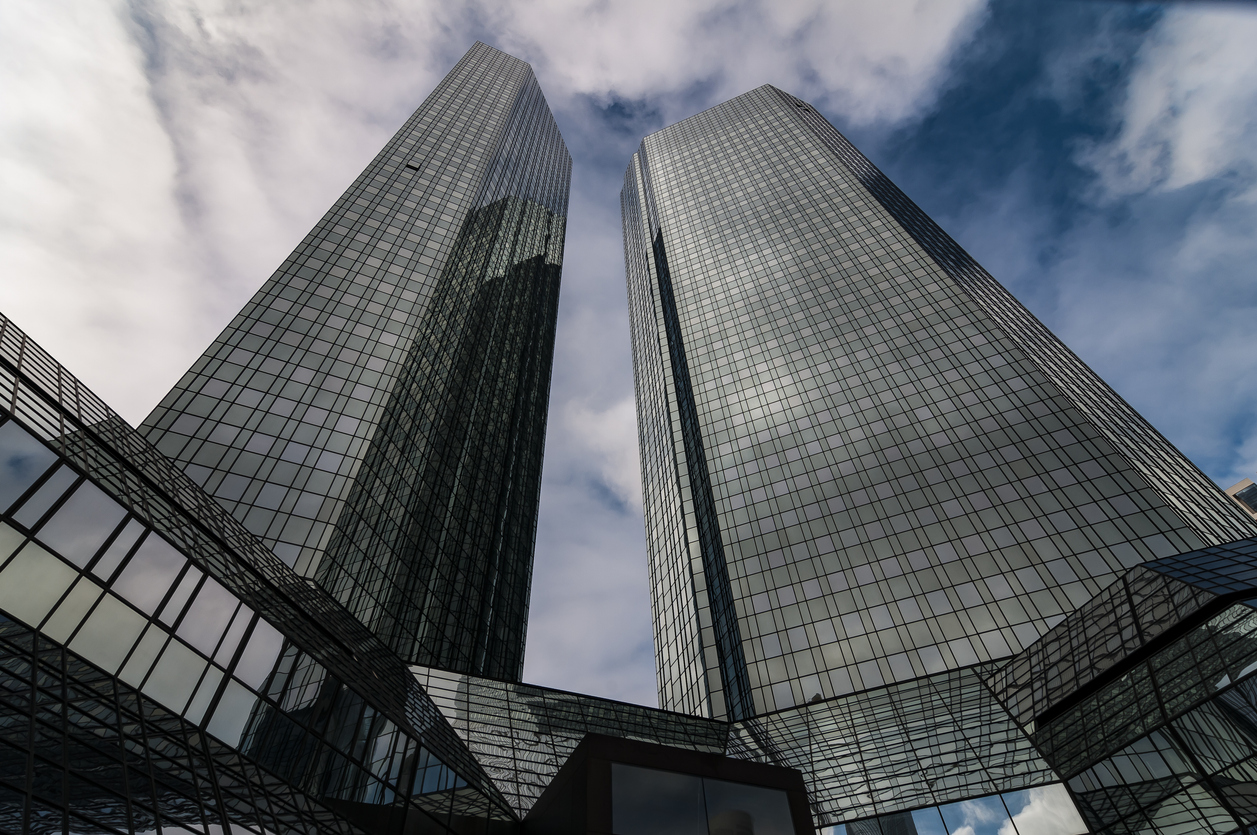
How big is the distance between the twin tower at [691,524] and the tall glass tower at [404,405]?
0.49 meters

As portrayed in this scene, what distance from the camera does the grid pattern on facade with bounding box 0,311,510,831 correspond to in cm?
1634

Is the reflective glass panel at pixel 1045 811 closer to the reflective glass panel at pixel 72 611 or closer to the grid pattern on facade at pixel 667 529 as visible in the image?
the grid pattern on facade at pixel 667 529

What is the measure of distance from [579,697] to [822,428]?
156 ft

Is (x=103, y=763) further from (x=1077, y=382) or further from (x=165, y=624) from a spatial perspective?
→ (x=1077, y=382)

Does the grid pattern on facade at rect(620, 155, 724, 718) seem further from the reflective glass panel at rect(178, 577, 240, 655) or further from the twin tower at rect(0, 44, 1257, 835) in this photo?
the reflective glass panel at rect(178, 577, 240, 655)

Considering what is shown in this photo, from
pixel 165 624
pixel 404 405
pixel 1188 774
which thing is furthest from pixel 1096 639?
pixel 404 405

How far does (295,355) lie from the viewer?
66.7 m

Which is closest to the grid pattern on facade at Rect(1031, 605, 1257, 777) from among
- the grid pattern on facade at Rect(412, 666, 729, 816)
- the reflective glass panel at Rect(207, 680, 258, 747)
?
the grid pattern on facade at Rect(412, 666, 729, 816)

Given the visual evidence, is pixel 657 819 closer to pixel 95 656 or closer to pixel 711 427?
pixel 95 656

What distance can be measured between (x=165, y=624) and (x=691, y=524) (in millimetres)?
67496

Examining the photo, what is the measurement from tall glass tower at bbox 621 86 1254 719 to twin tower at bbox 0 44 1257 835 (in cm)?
41

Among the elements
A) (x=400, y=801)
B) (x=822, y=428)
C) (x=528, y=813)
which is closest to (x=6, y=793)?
(x=400, y=801)

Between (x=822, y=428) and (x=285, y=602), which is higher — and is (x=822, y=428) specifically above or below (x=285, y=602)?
above

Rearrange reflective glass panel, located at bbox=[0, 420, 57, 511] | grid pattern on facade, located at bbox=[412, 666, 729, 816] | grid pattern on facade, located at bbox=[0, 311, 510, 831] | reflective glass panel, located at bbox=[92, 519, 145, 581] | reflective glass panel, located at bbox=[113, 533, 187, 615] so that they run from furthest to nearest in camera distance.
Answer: grid pattern on facade, located at bbox=[412, 666, 729, 816]
reflective glass panel, located at bbox=[113, 533, 187, 615]
reflective glass panel, located at bbox=[92, 519, 145, 581]
grid pattern on facade, located at bbox=[0, 311, 510, 831]
reflective glass panel, located at bbox=[0, 420, 57, 511]
